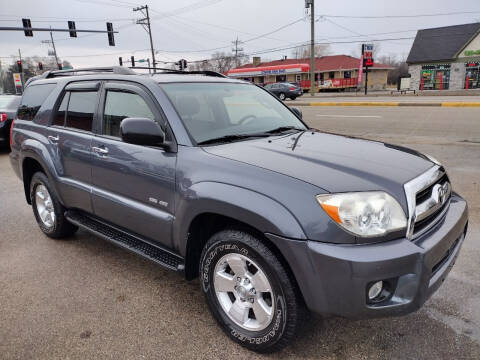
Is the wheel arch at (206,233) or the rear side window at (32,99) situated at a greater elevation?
the rear side window at (32,99)

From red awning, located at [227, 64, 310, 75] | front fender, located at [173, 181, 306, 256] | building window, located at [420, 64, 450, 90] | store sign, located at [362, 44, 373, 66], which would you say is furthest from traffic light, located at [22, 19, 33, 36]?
building window, located at [420, 64, 450, 90]

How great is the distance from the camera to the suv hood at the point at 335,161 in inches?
87.6

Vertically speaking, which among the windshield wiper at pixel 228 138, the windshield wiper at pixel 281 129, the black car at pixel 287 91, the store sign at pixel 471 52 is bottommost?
the black car at pixel 287 91

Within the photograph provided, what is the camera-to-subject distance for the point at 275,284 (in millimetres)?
2273

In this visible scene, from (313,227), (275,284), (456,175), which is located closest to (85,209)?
(275,284)

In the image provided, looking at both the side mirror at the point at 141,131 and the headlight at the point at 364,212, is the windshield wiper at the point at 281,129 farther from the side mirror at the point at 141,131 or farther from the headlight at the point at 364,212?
the headlight at the point at 364,212

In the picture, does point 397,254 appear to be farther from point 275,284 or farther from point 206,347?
point 206,347

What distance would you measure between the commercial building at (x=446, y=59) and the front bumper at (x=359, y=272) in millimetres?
44386

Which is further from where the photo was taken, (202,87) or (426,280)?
(202,87)

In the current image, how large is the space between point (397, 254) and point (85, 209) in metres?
2.85

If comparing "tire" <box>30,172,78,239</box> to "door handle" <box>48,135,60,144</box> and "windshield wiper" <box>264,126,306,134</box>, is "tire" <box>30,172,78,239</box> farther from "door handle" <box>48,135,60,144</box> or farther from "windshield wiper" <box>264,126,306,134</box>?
"windshield wiper" <box>264,126,306,134</box>

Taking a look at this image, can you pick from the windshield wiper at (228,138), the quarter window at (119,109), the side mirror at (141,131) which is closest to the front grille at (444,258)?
the windshield wiper at (228,138)

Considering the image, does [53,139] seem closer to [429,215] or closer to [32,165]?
[32,165]

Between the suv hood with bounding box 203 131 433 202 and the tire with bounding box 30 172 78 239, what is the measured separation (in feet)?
7.41
